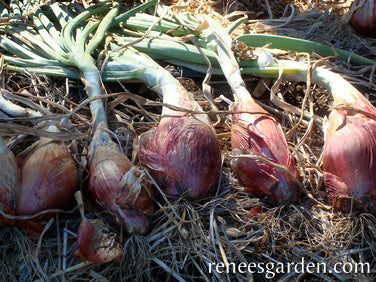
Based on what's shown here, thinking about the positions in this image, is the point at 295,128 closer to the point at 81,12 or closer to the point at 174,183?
the point at 174,183

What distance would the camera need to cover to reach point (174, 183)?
58.6 inches

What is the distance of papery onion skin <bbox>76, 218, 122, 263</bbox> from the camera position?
1285 millimetres

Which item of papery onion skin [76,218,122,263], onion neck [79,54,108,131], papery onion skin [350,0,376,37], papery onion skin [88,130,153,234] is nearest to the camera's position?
papery onion skin [76,218,122,263]

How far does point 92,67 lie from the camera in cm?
196

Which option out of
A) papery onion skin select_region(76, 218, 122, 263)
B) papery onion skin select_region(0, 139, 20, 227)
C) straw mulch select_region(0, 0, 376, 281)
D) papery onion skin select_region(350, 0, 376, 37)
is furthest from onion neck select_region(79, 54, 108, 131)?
papery onion skin select_region(350, 0, 376, 37)

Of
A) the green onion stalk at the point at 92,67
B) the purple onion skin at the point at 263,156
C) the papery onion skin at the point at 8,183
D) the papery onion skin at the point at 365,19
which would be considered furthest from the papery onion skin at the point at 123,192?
the papery onion skin at the point at 365,19

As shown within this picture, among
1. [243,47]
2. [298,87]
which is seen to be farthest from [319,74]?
[243,47]

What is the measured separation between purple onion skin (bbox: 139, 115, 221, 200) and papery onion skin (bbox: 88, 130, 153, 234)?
8cm

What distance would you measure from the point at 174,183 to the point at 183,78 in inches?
30.6

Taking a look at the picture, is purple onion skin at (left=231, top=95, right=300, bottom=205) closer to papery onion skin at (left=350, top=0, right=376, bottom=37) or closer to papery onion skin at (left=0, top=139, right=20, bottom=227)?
papery onion skin at (left=0, top=139, right=20, bottom=227)

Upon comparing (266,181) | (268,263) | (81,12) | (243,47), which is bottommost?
(268,263)

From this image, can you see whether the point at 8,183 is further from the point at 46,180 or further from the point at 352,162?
the point at 352,162

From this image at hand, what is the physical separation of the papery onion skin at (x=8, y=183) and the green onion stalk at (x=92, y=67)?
0.26m

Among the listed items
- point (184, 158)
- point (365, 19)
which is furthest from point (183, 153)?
point (365, 19)
